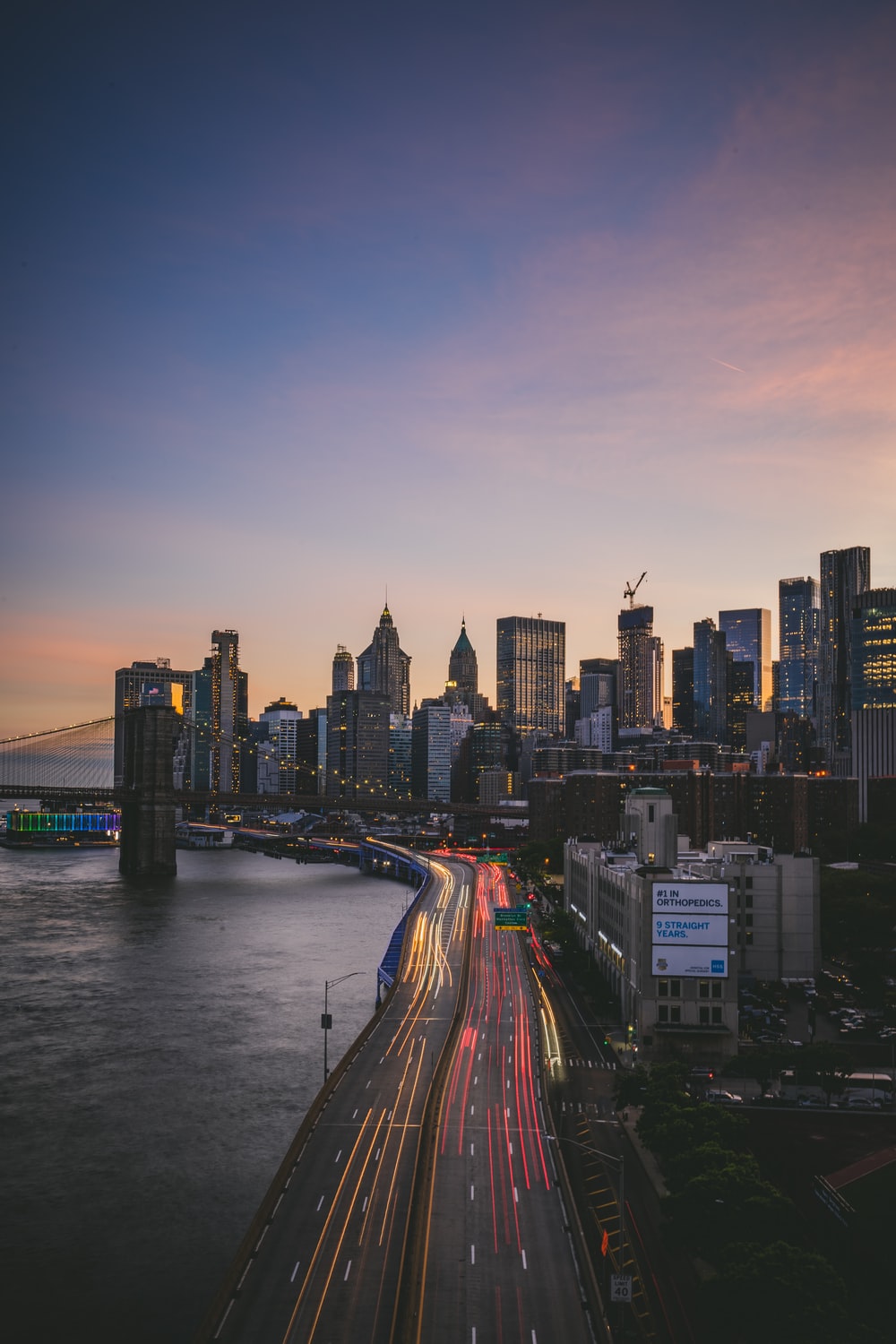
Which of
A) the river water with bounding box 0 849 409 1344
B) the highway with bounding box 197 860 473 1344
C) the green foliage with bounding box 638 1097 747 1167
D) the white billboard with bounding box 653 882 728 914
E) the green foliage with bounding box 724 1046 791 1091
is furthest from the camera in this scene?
the white billboard with bounding box 653 882 728 914

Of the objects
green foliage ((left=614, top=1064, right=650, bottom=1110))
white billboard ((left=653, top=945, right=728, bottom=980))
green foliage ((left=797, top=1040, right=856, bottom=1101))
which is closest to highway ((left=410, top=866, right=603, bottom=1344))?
green foliage ((left=614, top=1064, right=650, bottom=1110))

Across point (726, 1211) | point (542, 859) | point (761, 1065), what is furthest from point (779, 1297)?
point (542, 859)

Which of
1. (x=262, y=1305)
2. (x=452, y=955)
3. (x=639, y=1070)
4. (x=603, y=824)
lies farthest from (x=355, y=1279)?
(x=603, y=824)

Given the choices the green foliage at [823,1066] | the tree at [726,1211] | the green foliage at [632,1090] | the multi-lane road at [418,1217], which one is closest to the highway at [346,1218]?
the multi-lane road at [418,1217]

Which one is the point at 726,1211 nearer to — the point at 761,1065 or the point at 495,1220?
the point at 495,1220

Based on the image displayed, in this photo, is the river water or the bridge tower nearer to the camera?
the river water

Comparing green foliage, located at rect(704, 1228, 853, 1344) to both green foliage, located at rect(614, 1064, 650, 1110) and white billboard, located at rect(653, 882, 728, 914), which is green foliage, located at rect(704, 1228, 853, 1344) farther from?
white billboard, located at rect(653, 882, 728, 914)

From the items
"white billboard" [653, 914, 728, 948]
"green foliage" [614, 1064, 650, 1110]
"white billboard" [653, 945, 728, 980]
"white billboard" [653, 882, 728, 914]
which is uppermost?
"white billboard" [653, 882, 728, 914]

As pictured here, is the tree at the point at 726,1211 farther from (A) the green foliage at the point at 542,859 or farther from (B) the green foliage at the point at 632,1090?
(A) the green foliage at the point at 542,859
